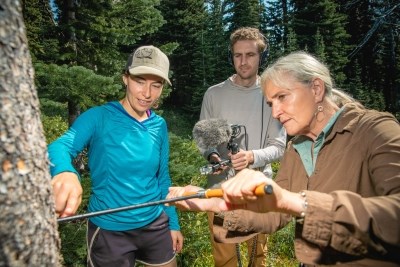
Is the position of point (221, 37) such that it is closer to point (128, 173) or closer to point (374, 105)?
point (374, 105)

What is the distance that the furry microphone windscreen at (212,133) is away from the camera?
10.7 ft

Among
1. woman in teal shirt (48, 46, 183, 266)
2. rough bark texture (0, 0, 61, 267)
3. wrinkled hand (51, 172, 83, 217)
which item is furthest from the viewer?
woman in teal shirt (48, 46, 183, 266)

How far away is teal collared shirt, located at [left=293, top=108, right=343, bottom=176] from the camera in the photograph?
2.06 meters

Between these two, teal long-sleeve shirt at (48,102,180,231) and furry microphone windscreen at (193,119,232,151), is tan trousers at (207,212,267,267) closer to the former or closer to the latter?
Answer: furry microphone windscreen at (193,119,232,151)

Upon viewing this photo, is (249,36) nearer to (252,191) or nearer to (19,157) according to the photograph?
(252,191)

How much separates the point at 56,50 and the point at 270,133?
3.07 m

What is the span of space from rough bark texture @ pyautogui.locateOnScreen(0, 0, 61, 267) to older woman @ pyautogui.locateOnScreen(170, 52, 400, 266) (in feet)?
2.74

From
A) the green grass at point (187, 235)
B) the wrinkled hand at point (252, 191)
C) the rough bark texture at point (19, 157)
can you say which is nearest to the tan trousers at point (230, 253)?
the green grass at point (187, 235)

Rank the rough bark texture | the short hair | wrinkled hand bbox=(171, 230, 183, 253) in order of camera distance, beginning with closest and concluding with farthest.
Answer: the rough bark texture < wrinkled hand bbox=(171, 230, 183, 253) < the short hair

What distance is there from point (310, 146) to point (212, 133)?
3.78ft

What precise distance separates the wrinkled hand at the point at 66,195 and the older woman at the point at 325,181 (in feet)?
2.55

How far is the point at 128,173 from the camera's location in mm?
2781

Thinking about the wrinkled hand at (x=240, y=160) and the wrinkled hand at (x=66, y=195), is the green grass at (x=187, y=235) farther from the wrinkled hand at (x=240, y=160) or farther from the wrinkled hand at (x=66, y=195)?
the wrinkled hand at (x=66, y=195)

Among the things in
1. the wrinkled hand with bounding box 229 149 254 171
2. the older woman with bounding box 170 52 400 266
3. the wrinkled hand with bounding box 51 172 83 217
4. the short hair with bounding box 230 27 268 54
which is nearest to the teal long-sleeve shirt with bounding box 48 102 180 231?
the older woman with bounding box 170 52 400 266
